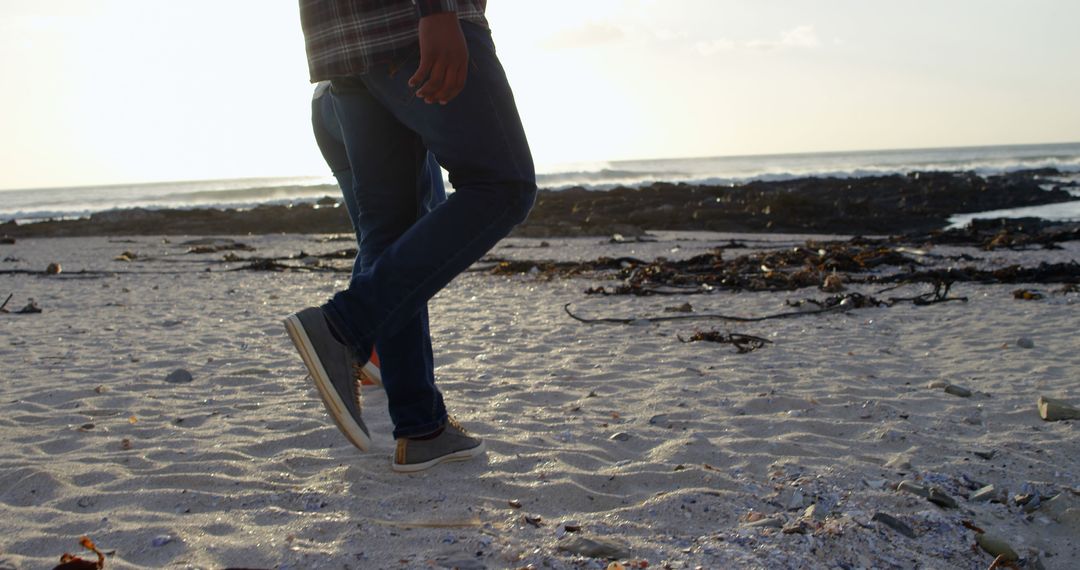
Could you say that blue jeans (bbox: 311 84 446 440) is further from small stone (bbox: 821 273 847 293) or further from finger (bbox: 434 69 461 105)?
small stone (bbox: 821 273 847 293)

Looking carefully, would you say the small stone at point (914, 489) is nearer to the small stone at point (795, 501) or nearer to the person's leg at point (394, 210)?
the small stone at point (795, 501)

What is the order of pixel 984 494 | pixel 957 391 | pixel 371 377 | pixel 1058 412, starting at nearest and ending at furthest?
pixel 984 494
pixel 1058 412
pixel 957 391
pixel 371 377

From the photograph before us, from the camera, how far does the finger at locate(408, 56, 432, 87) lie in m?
1.77

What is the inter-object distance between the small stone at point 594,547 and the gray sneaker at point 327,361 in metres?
0.66

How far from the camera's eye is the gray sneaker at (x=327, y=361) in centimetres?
197

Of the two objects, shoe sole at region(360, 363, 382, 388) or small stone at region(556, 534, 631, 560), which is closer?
small stone at region(556, 534, 631, 560)

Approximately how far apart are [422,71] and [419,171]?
41cm

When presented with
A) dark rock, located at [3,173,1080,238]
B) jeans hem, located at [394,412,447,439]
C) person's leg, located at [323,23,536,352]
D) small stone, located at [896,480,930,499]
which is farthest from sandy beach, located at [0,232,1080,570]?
dark rock, located at [3,173,1080,238]

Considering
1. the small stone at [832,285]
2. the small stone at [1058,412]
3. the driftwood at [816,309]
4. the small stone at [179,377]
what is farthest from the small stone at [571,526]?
the small stone at [832,285]

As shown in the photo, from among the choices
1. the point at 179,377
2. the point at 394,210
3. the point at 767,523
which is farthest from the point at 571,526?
the point at 179,377

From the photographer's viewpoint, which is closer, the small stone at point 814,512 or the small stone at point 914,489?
the small stone at point 814,512

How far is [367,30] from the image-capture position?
190cm

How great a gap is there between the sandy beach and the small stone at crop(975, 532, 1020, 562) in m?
0.02

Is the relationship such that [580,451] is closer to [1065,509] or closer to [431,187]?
[431,187]
